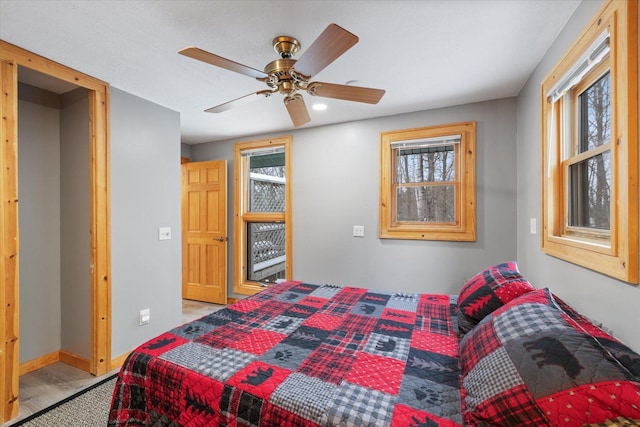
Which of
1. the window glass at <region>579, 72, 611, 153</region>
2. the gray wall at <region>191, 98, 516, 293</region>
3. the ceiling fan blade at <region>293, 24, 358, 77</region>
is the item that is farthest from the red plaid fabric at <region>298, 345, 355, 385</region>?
the gray wall at <region>191, 98, 516, 293</region>

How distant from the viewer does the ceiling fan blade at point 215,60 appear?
1.36 m

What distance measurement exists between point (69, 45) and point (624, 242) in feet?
10.6

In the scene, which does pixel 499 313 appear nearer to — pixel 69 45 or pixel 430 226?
pixel 430 226

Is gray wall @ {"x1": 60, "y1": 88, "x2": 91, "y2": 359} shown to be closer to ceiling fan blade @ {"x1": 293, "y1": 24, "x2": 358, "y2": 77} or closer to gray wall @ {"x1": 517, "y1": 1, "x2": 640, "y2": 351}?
ceiling fan blade @ {"x1": 293, "y1": 24, "x2": 358, "y2": 77}

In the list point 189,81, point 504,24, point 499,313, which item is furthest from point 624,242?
point 189,81

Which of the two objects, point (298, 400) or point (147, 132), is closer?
point (298, 400)

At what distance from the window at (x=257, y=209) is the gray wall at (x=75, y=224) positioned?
184 centimetres

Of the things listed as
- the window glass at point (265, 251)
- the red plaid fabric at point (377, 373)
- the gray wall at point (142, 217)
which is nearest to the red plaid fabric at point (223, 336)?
the red plaid fabric at point (377, 373)

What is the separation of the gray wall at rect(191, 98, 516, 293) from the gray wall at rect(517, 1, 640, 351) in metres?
0.17

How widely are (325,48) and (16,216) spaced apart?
7.55ft

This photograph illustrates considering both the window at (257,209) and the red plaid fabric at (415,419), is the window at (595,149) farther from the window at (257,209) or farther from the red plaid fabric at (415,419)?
the window at (257,209)

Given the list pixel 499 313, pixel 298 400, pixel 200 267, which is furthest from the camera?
pixel 200 267

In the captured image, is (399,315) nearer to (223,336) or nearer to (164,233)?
(223,336)

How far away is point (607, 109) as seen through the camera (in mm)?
1429
